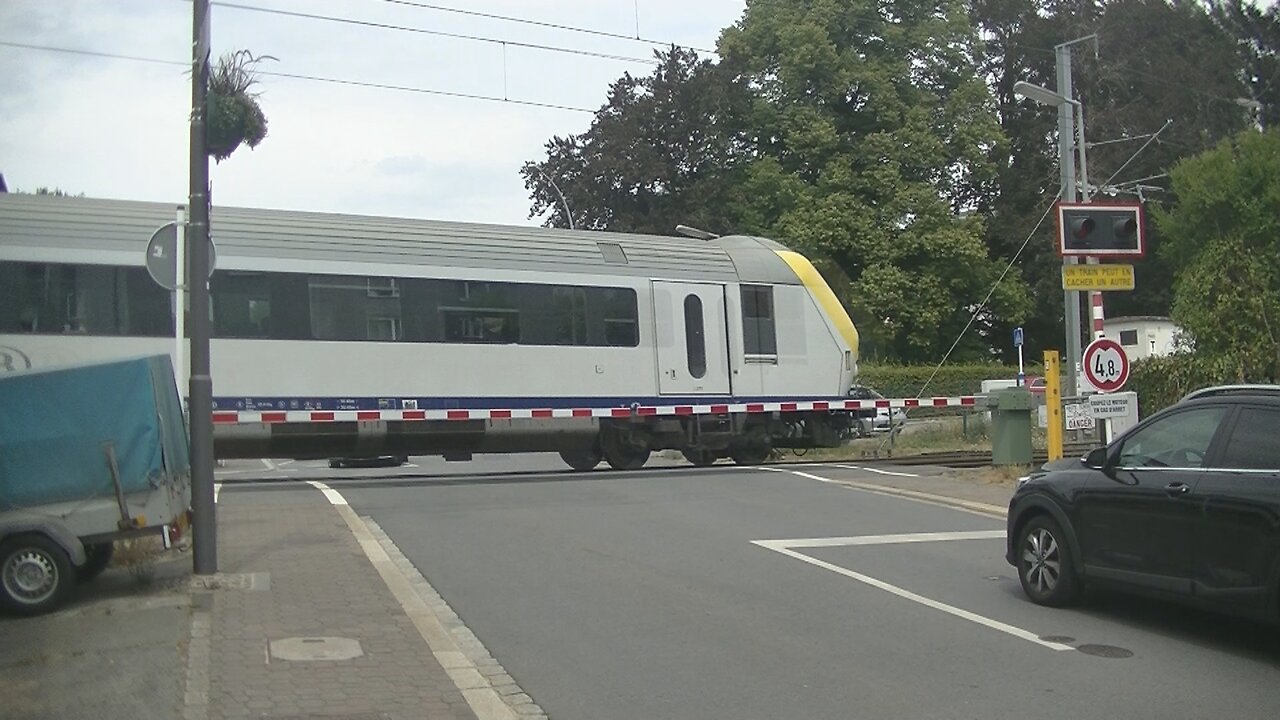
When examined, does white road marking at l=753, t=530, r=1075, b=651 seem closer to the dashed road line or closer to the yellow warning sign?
the dashed road line

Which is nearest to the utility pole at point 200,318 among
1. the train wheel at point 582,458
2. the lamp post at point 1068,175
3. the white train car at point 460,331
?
the white train car at point 460,331

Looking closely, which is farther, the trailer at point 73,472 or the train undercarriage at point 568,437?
the train undercarriage at point 568,437

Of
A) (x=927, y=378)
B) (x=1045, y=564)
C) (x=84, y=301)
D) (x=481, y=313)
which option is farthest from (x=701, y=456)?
(x=927, y=378)

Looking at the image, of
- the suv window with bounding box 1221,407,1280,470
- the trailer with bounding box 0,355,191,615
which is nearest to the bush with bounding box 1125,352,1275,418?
the suv window with bounding box 1221,407,1280,470

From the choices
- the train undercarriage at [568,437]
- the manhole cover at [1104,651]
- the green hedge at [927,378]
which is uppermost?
the green hedge at [927,378]

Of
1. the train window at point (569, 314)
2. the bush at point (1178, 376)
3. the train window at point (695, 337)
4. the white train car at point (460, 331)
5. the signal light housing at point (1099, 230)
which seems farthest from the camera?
the bush at point (1178, 376)

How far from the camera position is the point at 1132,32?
5331 cm

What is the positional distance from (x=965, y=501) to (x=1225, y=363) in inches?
521

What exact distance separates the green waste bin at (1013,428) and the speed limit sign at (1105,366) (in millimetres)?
3857

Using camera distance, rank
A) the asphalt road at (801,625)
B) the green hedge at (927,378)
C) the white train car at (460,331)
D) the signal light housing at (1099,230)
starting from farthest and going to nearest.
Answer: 1. the green hedge at (927,378)
2. the white train car at (460,331)
3. the signal light housing at (1099,230)
4. the asphalt road at (801,625)

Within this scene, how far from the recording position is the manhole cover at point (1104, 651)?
817 centimetres

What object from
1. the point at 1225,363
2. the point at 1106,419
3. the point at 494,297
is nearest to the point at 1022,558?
the point at 1106,419

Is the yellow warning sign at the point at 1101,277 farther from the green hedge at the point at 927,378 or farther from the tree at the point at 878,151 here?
the tree at the point at 878,151

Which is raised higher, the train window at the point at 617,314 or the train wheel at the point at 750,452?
the train window at the point at 617,314
